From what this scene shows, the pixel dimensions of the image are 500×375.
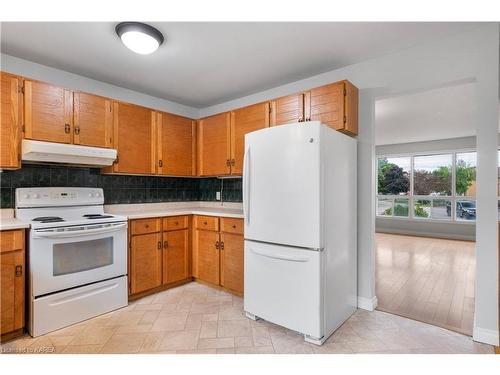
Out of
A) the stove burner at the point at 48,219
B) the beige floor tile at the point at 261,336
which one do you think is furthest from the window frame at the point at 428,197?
the stove burner at the point at 48,219

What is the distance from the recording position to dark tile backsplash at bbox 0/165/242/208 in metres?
2.50

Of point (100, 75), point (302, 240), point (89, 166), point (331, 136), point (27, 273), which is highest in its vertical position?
point (100, 75)

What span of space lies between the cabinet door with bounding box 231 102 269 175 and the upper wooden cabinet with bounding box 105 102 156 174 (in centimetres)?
97

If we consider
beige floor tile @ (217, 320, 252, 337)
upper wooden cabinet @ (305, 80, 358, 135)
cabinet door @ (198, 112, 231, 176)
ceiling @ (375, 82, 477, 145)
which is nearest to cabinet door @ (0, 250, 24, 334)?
beige floor tile @ (217, 320, 252, 337)

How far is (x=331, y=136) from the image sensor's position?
7.00 ft

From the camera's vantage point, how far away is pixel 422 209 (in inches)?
269

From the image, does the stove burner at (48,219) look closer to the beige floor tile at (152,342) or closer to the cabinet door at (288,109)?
the beige floor tile at (152,342)

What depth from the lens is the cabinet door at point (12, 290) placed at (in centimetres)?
199

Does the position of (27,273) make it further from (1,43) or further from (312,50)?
(312,50)

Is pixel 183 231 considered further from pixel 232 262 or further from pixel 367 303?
pixel 367 303

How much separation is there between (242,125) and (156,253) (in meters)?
1.76

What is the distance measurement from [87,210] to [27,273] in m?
0.83

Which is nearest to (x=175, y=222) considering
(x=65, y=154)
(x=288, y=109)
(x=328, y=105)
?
(x=65, y=154)

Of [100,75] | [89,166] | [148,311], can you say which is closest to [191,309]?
[148,311]
